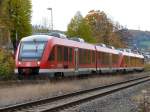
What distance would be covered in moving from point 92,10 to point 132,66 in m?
35.2

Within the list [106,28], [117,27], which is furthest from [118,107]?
[117,27]

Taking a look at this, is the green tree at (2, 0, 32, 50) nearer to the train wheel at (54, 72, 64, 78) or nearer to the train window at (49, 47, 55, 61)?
the train wheel at (54, 72, 64, 78)

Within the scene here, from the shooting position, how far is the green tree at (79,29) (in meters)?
89.1

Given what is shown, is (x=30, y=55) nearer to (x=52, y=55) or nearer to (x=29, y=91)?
(x=52, y=55)

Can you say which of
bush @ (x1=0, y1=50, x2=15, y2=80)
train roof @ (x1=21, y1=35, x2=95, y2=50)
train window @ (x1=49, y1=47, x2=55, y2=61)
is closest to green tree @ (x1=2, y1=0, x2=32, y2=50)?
bush @ (x1=0, y1=50, x2=15, y2=80)

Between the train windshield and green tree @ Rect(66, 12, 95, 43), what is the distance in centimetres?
5410

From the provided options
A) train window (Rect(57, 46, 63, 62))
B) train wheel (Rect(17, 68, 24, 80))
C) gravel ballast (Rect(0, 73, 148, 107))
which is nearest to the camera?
gravel ballast (Rect(0, 73, 148, 107))

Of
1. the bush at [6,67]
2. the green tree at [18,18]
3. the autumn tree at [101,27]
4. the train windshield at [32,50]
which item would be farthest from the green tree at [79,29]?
the train windshield at [32,50]

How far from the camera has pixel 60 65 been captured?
35.1 m

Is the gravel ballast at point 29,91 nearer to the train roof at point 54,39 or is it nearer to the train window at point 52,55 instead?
the train window at point 52,55

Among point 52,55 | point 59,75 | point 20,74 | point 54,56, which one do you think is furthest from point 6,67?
point 52,55

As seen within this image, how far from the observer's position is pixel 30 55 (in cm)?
3322

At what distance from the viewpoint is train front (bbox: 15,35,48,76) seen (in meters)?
32.8

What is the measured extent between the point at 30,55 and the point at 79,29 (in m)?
57.7
